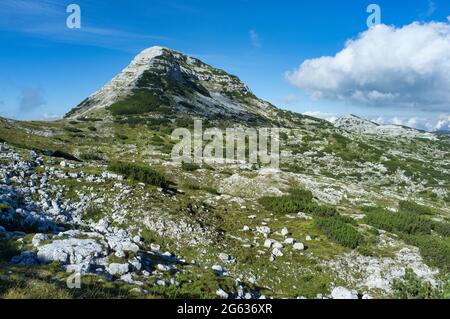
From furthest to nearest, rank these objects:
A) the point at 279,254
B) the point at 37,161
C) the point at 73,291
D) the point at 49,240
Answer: the point at 37,161, the point at 279,254, the point at 49,240, the point at 73,291

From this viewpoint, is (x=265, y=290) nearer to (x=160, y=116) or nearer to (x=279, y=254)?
(x=279, y=254)

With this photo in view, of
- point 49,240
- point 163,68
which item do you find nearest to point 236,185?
point 49,240

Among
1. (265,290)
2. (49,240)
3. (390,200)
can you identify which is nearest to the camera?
(49,240)

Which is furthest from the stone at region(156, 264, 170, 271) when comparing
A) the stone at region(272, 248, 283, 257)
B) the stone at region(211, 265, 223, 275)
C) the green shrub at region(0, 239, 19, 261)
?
the stone at region(272, 248, 283, 257)

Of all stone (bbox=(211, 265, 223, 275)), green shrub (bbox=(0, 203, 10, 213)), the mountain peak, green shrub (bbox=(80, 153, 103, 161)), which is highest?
the mountain peak

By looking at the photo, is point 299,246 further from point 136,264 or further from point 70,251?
point 70,251

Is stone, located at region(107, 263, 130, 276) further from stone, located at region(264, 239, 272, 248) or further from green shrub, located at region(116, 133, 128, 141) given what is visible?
green shrub, located at region(116, 133, 128, 141)
